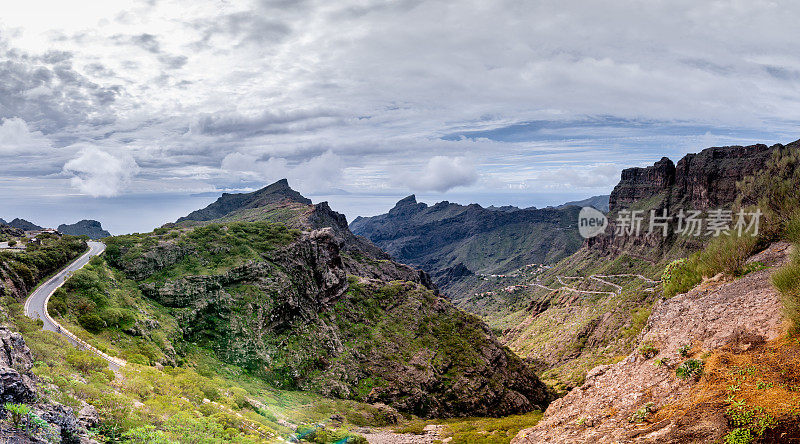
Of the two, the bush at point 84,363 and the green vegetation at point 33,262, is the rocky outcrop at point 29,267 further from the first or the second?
the bush at point 84,363

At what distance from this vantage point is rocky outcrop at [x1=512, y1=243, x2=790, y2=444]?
18.5m

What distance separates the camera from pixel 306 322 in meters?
76.0

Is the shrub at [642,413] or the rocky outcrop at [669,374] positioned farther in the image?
the shrub at [642,413]

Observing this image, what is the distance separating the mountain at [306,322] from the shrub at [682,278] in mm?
48603

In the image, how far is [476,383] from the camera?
265 ft

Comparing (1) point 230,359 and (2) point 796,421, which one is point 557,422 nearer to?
(2) point 796,421

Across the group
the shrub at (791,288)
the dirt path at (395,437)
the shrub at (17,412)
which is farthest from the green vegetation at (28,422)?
the dirt path at (395,437)

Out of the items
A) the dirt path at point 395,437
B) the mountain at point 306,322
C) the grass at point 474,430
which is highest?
the mountain at point 306,322

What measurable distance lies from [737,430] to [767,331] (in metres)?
8.77

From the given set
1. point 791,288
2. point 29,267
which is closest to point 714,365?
point 791,288

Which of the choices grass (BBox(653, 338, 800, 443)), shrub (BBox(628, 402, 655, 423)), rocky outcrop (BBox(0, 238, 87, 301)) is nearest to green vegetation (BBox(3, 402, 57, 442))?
shrub (BBox(628, 402, 655, 423))

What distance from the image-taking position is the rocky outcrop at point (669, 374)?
18469 mm

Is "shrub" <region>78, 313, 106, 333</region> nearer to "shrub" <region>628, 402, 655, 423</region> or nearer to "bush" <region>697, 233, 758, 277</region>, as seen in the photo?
"shrub" <region>628, 402, 655, 423</region>

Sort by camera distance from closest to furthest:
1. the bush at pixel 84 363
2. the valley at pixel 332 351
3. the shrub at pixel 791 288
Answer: the shrub at pixel 791 288 → the valley at pixel 332 351 → the bush at pixel 84 363
